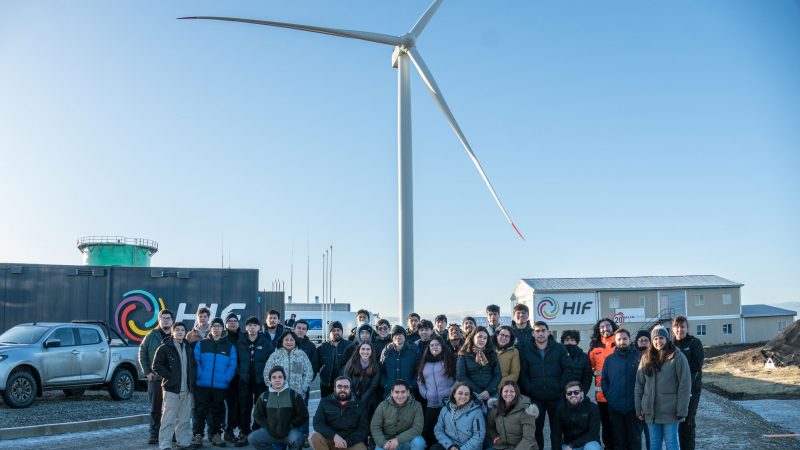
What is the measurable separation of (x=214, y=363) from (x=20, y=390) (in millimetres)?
5874

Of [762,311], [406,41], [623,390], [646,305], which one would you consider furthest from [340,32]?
[762,311]

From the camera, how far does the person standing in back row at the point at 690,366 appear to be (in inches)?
347

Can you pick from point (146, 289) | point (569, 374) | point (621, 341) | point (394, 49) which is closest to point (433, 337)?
point (569, 374)

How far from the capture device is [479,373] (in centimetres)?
875

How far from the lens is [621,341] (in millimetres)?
8883

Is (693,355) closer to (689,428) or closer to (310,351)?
(689,428)

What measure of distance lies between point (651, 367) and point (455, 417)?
2335mm

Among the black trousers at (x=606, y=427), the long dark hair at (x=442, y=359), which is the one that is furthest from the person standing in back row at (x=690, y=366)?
the long dark hair at (x=442, y=359)

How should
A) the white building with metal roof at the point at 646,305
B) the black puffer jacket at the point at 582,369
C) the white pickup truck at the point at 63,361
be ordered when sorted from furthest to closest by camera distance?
1. the white building with metal roof at the point at 646,305
2. the white pickup truck at the point at 63,361
3. the black puffer jacket at the point at 582,369

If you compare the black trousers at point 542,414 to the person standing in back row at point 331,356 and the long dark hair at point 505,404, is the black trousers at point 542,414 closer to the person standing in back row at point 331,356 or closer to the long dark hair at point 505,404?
the long dark hair at point 505,404

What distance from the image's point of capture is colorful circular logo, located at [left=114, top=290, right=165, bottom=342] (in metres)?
21.5

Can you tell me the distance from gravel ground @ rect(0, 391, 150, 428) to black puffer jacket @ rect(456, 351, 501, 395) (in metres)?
7.34

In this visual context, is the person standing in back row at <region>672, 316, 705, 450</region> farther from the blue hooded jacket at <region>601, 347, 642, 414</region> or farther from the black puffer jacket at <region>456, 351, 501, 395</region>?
the black puffer jacket at <region>456, 351, 501, 395</region>

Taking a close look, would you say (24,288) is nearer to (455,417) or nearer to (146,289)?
(146,289)
